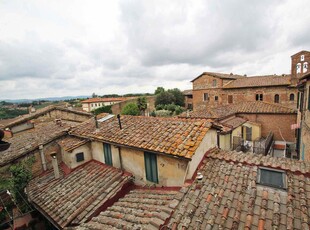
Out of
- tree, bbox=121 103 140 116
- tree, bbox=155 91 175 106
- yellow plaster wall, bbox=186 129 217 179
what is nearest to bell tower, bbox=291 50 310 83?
yellow plaster wall, bbox=186 129 217 179

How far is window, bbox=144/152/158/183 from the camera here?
637cm

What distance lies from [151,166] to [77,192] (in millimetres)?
3385

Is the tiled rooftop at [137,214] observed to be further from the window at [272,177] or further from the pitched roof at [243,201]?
the window at [272,177]

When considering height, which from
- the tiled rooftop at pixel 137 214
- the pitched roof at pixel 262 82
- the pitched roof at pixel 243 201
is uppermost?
→ the pitched roof at pixel 262 82

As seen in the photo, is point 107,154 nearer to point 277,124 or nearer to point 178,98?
point 277,124

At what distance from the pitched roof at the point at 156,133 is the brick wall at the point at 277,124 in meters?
18.5

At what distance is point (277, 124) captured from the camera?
66.5ft

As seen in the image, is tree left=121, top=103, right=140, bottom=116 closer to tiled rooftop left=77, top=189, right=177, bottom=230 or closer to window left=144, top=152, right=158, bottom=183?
window left=144, top=152, right=158, bottom=183

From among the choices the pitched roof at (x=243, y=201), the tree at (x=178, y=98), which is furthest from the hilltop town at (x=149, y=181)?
the tree at (x=178, y=98)

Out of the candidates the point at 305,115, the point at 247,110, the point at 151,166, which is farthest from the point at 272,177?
the point at 247,110

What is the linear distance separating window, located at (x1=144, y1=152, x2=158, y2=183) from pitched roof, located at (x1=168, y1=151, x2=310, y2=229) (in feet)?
6.32

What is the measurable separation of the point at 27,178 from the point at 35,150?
1661 millimetres

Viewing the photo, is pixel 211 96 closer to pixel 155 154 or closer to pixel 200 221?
pixel 155 154

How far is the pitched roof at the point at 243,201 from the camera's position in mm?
3404
